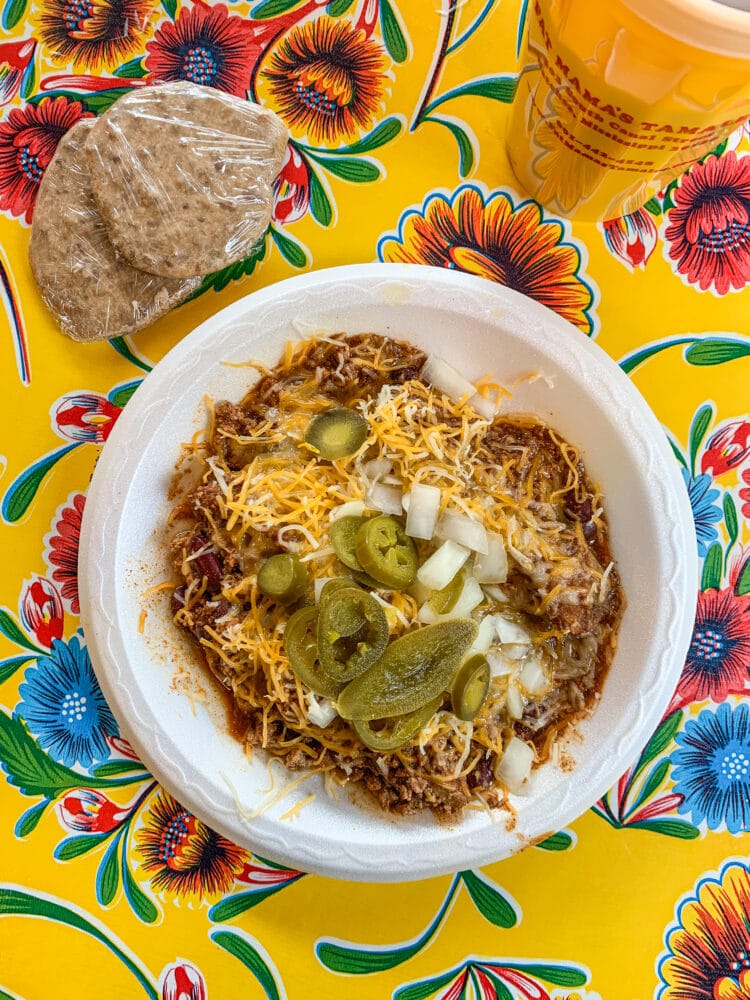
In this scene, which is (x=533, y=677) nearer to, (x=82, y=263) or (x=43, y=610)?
(x=43, y=610)

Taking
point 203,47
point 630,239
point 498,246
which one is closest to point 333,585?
point 498,246

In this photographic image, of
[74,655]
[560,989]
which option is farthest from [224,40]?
[560,989]

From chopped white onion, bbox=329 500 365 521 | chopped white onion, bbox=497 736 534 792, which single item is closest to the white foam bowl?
chopped white onion, bbox=497 736 534 792

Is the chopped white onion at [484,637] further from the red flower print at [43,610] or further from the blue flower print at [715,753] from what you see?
the red flower print at [43,610]

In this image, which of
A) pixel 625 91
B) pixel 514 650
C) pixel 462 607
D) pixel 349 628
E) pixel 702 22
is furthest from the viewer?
pixel 514 650

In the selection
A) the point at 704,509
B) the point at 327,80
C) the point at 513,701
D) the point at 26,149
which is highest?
the point at 327,80
